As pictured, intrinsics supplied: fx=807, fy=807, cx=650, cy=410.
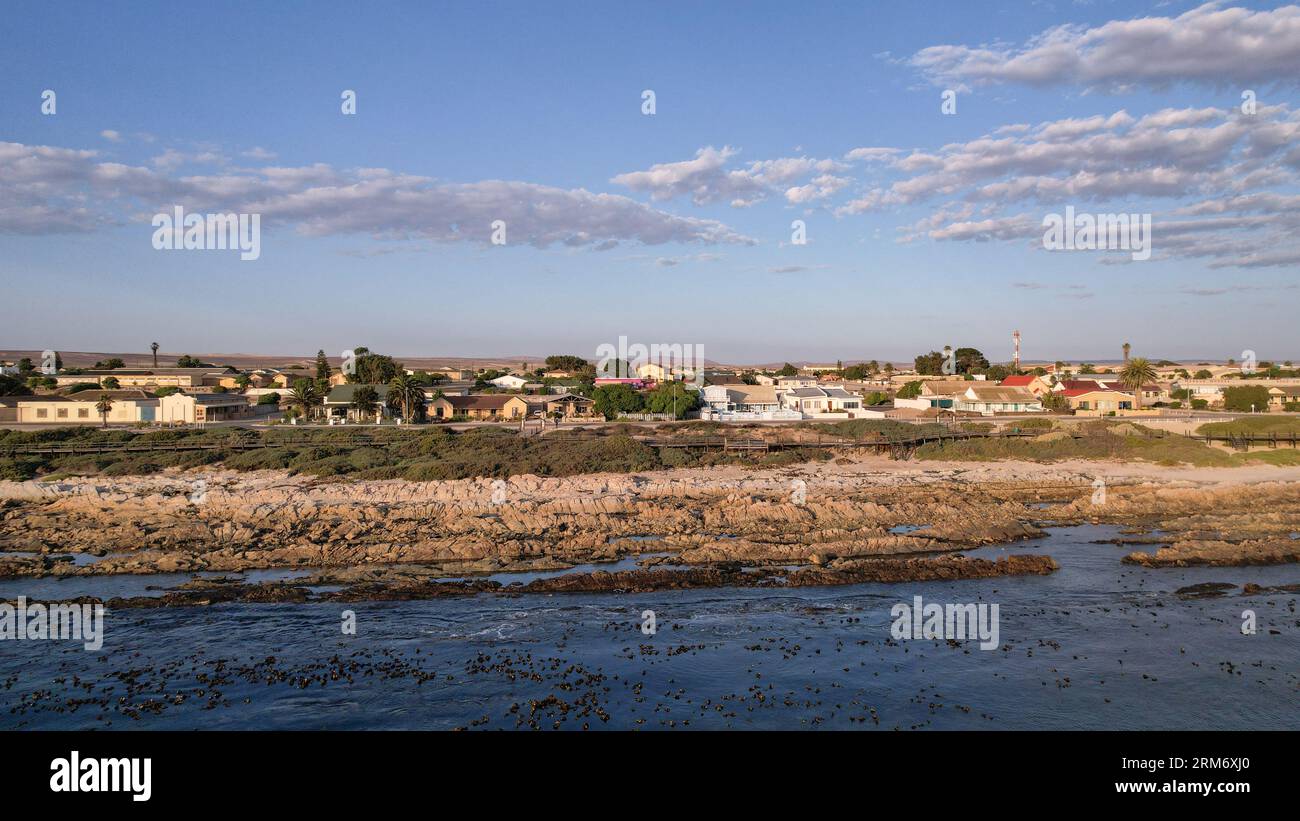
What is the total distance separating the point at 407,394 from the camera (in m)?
70.2

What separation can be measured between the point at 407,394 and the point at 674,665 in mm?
56222

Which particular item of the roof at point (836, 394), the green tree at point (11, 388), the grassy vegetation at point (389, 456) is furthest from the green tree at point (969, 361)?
the green tree at point (11, 388)

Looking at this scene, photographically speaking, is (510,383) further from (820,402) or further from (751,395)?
(820,402)

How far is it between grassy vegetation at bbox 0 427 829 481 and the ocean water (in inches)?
819

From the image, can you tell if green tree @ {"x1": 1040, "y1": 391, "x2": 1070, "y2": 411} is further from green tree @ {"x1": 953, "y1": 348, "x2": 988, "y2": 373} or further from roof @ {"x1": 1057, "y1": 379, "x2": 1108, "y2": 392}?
green tree @ {"x1": 953, "y1": 348, "x2": 988, "y2": 373}

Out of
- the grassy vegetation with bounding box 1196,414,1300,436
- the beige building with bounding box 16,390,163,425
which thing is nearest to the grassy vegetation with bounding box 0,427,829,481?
the beige building with bounding box 16,390,163,425

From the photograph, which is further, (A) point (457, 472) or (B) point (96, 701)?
(A) point (457, 472)

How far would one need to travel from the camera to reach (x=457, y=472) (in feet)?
146

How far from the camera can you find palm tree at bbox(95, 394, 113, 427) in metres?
65.6

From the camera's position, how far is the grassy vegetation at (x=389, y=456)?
4553 centimetres

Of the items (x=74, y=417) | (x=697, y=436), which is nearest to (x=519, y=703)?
(x=697, y=436)

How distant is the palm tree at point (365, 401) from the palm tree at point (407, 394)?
168cm
